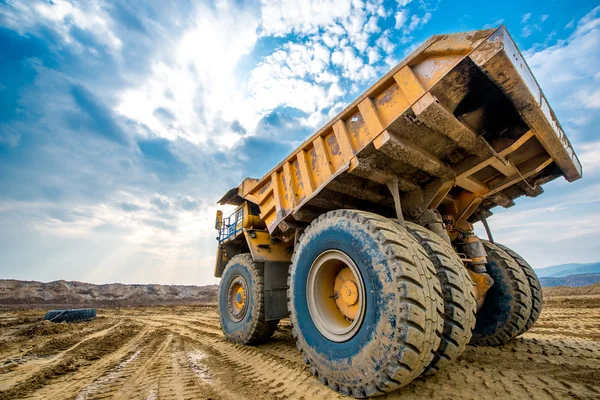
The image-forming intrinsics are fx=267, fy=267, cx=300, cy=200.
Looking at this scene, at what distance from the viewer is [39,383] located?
2.93m

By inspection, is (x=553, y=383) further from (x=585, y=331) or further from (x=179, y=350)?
(x=179, y=350)

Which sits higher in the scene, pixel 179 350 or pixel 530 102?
pixel 530 102

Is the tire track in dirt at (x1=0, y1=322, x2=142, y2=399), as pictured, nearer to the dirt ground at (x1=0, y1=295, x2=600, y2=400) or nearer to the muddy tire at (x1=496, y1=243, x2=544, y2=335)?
the dirt ground at (x1=0, y1=295, x2=600, y2=400)

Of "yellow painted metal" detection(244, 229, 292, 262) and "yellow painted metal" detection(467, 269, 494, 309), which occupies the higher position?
"yellow painted metal" detection(244, 229, 292, 262)

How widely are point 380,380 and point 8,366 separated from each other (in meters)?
5.06

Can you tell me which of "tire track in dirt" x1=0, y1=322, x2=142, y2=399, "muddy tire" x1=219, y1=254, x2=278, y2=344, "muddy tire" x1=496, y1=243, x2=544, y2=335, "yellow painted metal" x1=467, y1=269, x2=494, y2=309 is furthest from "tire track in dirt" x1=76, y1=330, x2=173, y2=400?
Result: "muddy tire" x1=496, y1=243, x2=544, y2=335

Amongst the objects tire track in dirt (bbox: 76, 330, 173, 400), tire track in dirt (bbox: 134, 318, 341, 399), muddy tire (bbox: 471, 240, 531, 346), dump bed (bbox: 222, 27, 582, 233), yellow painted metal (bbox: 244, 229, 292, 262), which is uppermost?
dump bed (bbox: 222, 27, 582, 233)

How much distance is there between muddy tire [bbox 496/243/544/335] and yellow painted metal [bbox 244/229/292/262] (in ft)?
12.5

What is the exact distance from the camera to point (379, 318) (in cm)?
219

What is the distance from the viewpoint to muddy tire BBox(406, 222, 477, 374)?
2.42m

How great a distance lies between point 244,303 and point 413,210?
3.50m

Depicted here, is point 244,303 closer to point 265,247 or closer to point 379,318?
point 265,247

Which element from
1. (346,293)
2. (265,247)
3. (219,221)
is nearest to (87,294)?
(219,221)

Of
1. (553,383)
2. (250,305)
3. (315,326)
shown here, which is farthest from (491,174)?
(250,305)
